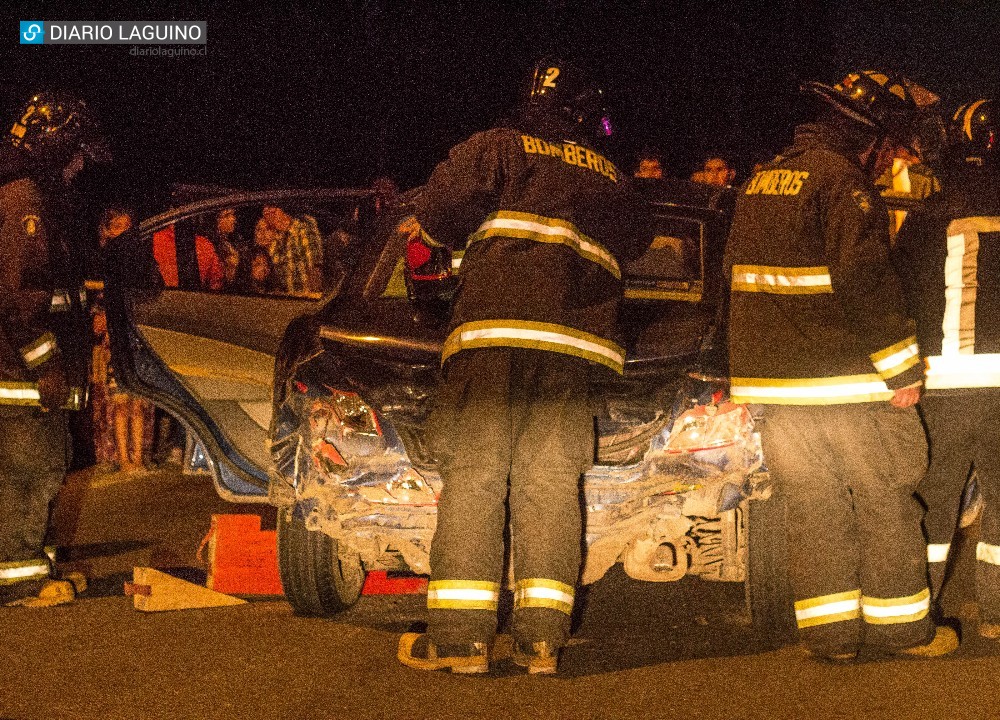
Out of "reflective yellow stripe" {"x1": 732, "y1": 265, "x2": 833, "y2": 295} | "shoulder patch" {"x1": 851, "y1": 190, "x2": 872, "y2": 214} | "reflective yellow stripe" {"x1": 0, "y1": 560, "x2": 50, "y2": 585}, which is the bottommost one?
"reflective yellow stripe" {"x1": 0, "y1": 560, "x2": 50, "y2": 585}

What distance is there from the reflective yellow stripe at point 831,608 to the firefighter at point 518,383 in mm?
871

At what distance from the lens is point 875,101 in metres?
3.89

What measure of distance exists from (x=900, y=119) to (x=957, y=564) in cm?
201

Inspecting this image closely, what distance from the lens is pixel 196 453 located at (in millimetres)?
4836

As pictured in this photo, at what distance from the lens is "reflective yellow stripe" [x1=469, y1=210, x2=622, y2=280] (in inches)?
148

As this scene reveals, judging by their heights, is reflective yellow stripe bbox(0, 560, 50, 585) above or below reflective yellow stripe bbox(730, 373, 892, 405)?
below

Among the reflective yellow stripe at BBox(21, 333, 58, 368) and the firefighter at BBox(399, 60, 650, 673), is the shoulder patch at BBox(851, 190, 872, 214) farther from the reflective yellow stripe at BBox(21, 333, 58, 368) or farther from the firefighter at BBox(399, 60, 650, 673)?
the reflective yellow stripe at BBox(21, 333, 58, 368)

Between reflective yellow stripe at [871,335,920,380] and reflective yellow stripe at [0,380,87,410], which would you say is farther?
reflective yellow stripe at [0,380,87,410]

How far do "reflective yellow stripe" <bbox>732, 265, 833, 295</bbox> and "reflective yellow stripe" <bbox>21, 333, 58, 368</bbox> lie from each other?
3.18m

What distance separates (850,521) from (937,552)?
521 millimetres

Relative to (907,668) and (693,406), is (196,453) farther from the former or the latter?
(907,668)

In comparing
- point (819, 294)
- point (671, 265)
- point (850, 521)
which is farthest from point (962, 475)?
point (671, 265)

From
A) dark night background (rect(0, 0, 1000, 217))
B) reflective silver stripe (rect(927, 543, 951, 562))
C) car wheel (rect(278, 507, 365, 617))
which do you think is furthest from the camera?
dark night background (rect(0, 0, 1000, 217))

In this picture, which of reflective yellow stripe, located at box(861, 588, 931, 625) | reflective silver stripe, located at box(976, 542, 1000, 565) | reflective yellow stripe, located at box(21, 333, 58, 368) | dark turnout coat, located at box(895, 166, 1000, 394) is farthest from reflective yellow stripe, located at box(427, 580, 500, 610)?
reflective yellow stripe, located at box(21, 333, 58, 368)
